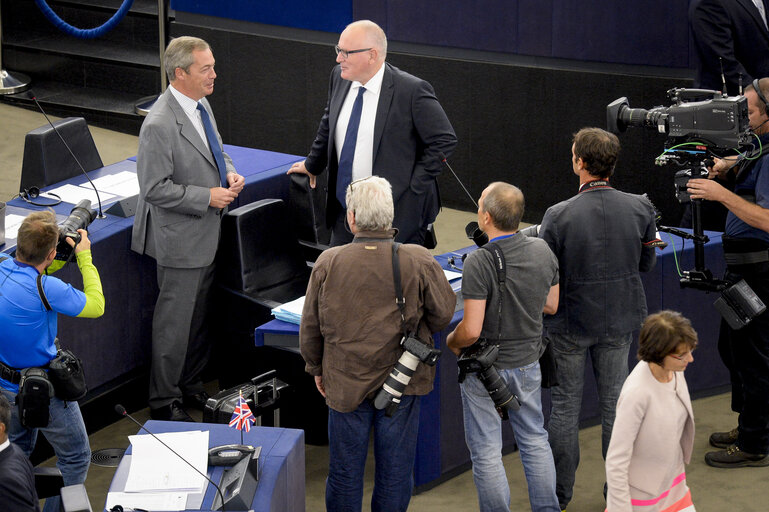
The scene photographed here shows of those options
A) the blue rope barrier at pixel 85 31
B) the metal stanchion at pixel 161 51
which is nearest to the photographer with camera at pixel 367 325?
the blue rope barrier at pixel 85 31

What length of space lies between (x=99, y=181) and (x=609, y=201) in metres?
2.77

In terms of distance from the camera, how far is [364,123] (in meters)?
5.01

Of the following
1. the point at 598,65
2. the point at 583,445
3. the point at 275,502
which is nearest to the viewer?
the point at 275,502

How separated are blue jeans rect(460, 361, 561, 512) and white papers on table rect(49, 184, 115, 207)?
7.60 ft

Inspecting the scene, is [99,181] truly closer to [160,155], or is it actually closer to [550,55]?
[160,155]

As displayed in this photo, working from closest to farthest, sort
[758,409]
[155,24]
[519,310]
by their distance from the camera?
[519,310]
[758,409]
[155,24]

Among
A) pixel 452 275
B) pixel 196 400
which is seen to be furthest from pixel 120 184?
pixel 452 275

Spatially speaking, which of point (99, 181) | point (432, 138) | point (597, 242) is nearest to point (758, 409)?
point (597, 242)

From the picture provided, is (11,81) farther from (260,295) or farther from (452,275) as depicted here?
(452,275)

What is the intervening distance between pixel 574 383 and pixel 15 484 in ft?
6.75

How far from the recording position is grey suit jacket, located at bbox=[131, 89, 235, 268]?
15.9ft

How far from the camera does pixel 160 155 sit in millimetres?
4836

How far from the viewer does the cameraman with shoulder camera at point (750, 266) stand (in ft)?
14.6

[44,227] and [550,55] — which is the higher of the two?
[550,55]
